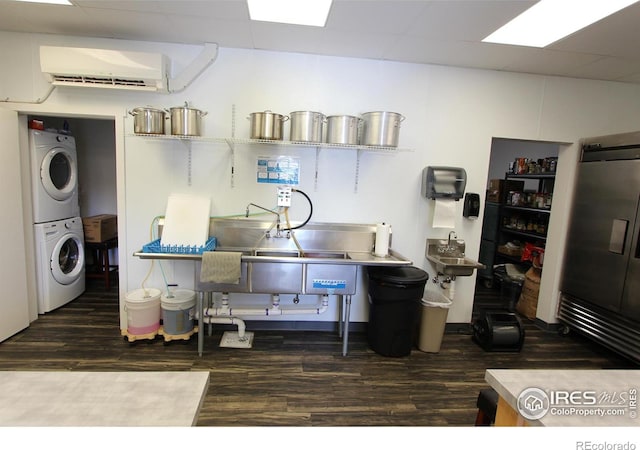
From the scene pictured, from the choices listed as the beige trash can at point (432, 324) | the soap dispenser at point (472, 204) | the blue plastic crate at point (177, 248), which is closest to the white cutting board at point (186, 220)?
the blue plastic crate at point (177, 248)

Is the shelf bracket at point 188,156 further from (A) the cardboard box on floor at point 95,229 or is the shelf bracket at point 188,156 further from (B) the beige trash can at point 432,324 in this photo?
(B) the beige trash can at point 432,324

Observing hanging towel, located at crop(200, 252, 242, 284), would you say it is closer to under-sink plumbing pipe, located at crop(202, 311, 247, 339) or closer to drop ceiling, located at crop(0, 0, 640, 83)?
under-sink plumbing pipe, located at crop(202, 311, 247, 339)

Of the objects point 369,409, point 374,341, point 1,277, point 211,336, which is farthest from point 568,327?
point 1,277

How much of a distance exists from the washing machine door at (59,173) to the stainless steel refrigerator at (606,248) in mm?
5334

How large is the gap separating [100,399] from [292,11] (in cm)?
242

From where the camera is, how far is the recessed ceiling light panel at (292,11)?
83.6 inches

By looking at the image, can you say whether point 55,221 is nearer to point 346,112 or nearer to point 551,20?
point 346,112

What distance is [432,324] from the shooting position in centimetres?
285

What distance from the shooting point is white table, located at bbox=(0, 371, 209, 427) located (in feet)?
2.56

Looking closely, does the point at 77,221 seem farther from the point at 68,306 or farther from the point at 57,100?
the point at 57,100

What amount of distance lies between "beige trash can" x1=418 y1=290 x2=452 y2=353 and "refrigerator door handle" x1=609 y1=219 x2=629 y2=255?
155 centimetres

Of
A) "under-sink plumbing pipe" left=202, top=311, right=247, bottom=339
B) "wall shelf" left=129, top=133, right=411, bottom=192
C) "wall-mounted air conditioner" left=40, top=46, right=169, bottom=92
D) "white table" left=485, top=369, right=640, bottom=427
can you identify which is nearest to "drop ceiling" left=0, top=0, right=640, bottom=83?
"wall-mounted air conditioner" left=40, top=46, right=169, bottom=92

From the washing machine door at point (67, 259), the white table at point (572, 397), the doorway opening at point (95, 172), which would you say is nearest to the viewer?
the white table at point (572, 397)

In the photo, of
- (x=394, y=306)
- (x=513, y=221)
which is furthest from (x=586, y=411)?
(x=513, y=221)
